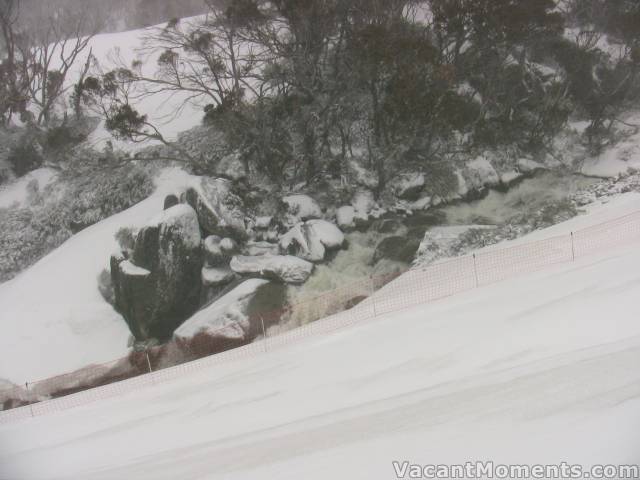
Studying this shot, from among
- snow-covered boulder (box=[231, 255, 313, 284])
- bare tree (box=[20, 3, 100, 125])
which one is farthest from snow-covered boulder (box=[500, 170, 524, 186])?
bare tree (box=[20, 3, 100, 125])

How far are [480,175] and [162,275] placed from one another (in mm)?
2566

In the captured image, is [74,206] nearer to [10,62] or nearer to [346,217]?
[10,62]

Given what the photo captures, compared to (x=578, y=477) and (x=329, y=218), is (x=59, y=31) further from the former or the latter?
(x=578, y=477)

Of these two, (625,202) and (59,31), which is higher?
(59,31)

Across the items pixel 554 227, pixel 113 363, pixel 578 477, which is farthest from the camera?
pixel 554 227

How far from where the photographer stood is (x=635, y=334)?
2158 mm

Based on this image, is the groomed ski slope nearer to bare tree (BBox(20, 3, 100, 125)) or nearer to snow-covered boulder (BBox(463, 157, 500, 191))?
snow-covered boulder (BBox(463, 157, 500, 191))

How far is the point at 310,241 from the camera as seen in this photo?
142 inches

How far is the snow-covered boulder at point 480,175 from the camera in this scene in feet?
12.5

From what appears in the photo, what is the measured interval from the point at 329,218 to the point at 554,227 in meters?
1.72

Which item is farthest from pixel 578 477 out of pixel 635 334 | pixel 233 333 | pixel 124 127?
pixel 124 127

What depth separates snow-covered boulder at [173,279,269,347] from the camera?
353cm

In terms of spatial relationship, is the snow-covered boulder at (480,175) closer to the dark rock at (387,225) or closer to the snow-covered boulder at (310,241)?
the dark rock at (387,225)

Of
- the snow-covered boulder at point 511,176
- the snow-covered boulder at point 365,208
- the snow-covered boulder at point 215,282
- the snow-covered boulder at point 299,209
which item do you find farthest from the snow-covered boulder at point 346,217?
the snow-covered boulder at point 511,176
